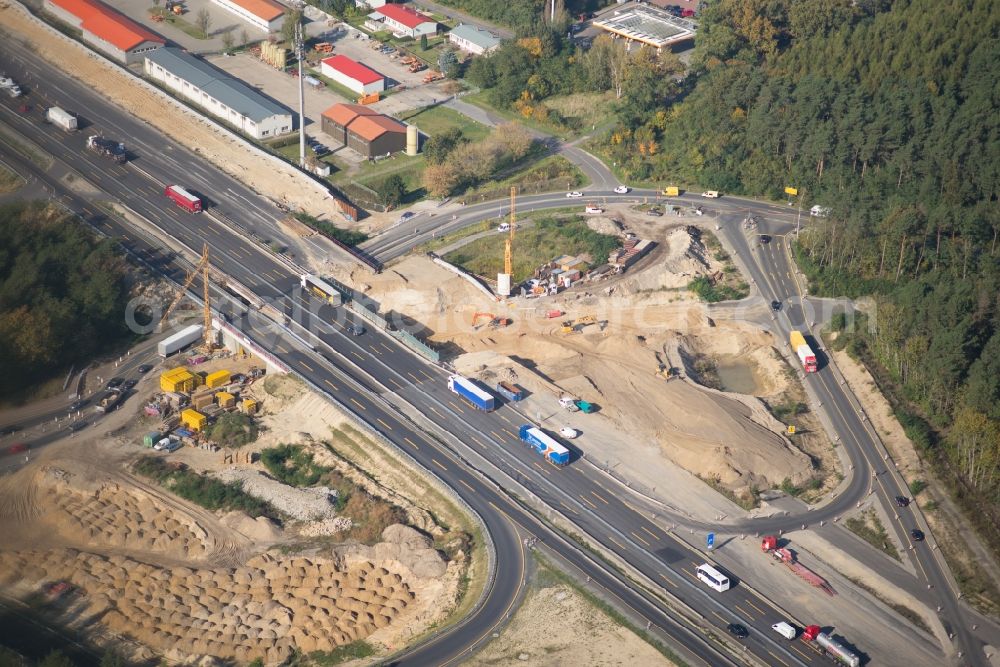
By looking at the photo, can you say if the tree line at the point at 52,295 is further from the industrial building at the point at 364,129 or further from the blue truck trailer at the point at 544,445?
the blue truck trailer at the point at 544,445

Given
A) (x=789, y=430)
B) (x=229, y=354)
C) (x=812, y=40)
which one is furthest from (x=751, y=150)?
(x=229, y=354)

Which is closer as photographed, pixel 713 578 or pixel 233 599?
pixel 713 578

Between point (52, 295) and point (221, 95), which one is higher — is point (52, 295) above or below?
below

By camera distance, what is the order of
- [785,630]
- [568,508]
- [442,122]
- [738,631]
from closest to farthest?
[738,631] → [785,630] → [568,508] → [442,122]

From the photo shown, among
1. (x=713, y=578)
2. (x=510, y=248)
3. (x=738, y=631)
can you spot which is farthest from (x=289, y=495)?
(x=510, y=248)

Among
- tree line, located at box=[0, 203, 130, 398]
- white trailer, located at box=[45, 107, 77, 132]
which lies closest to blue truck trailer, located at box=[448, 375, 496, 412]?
tree line, located at box=[0, 203, 130, 398]

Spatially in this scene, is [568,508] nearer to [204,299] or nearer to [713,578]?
[713,578]
